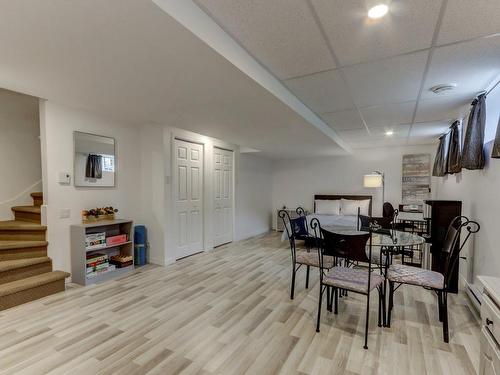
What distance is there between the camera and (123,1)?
1.31 metres

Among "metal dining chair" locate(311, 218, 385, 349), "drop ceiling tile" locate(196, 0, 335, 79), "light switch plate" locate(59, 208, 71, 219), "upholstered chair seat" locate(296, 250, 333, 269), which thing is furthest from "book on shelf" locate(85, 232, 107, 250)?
"drop ceiling tile" locate(196, 0, 335, 79)

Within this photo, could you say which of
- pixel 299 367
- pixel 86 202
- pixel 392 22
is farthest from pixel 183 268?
pixel 392 22

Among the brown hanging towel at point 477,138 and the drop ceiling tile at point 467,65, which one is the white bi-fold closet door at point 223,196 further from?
the brown hanging towel at point 477,138

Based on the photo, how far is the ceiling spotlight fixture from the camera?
2.58 metres

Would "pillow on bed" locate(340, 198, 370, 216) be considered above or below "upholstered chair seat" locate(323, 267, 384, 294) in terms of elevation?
above

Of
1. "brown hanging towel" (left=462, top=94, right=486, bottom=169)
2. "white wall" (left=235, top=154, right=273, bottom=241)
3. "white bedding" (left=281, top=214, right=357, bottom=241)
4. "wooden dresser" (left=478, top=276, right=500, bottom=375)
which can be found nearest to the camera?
"wooden dresser" (left=478, top=276, right=500, bottom=375)

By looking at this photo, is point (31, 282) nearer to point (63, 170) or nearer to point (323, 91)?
point (63, 170)

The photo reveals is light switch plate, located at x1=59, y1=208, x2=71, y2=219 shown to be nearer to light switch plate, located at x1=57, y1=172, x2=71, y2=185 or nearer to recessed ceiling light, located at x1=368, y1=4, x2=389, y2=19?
light switch plate, located at x1=57, y1=172, x2=71, y2=185

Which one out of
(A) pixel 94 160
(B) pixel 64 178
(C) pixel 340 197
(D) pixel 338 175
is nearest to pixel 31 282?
(B) pixel 64 178

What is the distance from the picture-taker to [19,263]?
289 centimetres

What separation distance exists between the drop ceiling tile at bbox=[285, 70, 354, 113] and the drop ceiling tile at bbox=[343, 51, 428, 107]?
0.11 meters

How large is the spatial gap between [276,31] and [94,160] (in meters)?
3.13

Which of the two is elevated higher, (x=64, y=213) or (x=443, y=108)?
(x=443, y=108)

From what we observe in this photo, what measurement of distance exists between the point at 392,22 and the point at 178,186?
3605 millimetres
